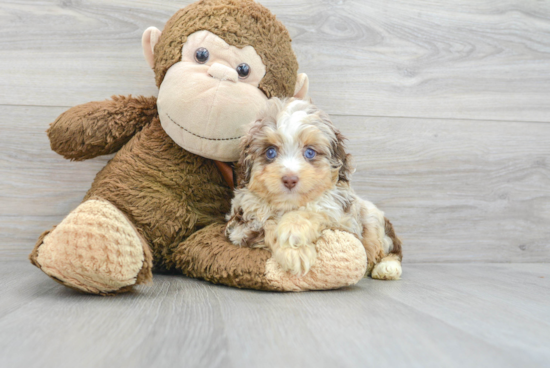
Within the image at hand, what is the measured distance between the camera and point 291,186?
4.03 feet

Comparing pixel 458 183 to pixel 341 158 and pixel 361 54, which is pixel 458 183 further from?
pixel 341 158

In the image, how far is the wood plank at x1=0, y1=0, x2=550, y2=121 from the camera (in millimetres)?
1731

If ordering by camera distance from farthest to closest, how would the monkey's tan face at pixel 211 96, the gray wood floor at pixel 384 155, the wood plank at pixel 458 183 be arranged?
1. the wood plank at pixel 458 183
2. the monkey's tan face at pixel 211 96
3. the gray wood floor at pixel 384 155

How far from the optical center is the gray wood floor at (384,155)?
3.41ft

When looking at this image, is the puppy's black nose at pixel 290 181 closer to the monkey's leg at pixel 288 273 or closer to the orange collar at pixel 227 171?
the monkey's leg at pixel 288 273

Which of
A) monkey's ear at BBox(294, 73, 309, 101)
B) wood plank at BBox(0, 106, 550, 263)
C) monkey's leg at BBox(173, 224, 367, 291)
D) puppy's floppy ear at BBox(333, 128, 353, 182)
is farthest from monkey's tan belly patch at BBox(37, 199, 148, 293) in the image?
wood plank at BBox(0, 106, 550, 263)

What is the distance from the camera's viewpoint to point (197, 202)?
153 cm

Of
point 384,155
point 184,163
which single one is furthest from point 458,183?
point 184,163

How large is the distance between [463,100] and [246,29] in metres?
1.08

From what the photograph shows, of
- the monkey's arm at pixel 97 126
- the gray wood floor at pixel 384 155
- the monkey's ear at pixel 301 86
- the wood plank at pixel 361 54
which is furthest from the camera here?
the wood plank at pixel 361 54

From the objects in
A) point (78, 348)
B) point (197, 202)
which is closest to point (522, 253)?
point (197, 202)

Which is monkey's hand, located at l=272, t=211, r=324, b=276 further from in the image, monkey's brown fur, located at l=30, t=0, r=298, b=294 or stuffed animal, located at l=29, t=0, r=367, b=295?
monkey's brown fur, located at l=30, t=0, r=298, b=294

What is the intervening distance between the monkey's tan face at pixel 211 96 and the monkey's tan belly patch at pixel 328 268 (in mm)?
405

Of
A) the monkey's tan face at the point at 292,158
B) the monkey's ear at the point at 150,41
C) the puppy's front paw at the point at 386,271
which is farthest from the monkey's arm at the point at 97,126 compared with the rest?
the puppy's front paw at the point at 386,271
